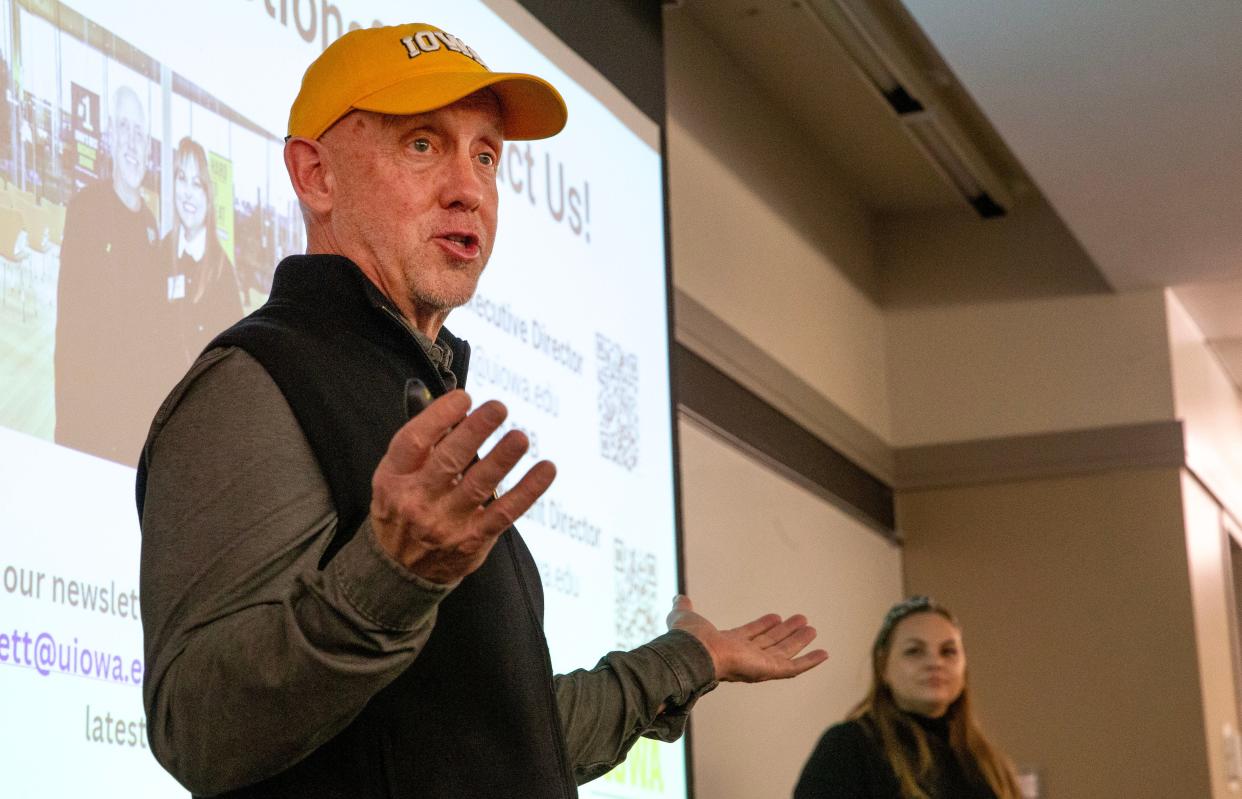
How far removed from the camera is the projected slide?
1.87 meters

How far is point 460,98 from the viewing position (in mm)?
1343

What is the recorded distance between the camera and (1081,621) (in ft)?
21.0

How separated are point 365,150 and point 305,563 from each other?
401 mm

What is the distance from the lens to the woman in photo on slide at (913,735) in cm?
403

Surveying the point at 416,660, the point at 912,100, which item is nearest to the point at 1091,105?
the point at 912,100

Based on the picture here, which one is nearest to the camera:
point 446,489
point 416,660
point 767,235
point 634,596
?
point 446,489

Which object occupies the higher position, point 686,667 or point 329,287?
point 329,287

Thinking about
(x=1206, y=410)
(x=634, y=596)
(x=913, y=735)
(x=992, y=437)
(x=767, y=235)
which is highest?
(x=767, y=235)

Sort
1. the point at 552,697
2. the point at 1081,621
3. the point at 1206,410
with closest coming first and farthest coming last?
the point at 552,697, the point at 1081,621, the point at 1206,410

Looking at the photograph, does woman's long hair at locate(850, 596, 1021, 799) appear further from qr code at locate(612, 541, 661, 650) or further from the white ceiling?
the white ceiling

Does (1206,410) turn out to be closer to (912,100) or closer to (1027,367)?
(1027,367)

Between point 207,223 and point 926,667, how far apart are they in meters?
2.62

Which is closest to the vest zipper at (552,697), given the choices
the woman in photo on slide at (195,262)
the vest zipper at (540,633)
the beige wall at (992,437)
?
the vest zipper at (540,633)

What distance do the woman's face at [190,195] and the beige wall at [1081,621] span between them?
15.9ft
